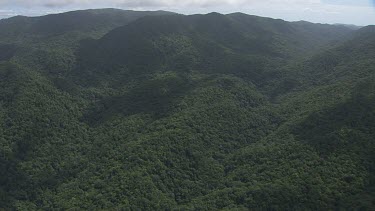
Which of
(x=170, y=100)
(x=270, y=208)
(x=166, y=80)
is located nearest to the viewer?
(x=270, y=208)

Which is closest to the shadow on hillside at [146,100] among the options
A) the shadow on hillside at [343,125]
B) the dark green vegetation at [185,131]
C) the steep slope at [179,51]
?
the dark green vegetation at [185,131]

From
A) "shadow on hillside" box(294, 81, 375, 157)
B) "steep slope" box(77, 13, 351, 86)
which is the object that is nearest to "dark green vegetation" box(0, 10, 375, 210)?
"shadow on hillside" box(294, 81, 375, 157)

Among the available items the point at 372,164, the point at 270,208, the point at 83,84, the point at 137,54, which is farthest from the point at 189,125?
the point at 137,54

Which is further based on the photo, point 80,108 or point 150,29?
point 150,29

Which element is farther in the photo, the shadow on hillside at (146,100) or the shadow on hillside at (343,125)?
the shadow on hillside at (146,100)

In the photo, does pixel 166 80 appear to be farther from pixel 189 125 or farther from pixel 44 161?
pixel 44 161

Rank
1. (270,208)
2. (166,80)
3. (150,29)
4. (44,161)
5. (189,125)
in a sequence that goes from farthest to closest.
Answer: (150,29) < (166,80) < (189,125) < (44,161) < (270,208)

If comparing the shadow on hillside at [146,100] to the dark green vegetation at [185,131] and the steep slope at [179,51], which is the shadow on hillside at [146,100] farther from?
the steep slope at [179,51]

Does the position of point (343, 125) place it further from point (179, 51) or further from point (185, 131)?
point (179, 51)

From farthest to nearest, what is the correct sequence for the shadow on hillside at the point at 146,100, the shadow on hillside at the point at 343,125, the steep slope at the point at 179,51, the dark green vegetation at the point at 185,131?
the steep slope at the point at 179,51
the shadow on hillside at the point at 146,100
the shadow on hillside at the point at 343,125
the dark green vegetation at the point at 185,131
